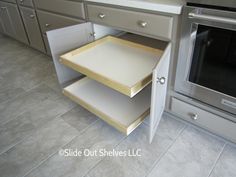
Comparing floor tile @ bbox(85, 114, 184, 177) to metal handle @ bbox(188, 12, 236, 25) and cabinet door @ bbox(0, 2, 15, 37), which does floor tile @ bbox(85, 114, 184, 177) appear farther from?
cabinet door @ bbox(0, 2, 15, 37)

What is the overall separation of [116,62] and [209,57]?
561mm

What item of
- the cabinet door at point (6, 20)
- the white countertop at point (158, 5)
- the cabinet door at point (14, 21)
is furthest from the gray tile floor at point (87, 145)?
the cabinet door at point (6, 20)

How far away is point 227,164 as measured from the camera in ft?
3.51

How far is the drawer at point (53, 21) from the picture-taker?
5.27 feet

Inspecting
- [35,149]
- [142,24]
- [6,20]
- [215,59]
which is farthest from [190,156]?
[6,20]

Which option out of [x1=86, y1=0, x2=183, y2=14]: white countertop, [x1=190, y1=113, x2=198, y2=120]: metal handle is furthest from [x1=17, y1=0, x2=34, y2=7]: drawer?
[x1=190, y1=113, x2=198, y2=120]: metal handle

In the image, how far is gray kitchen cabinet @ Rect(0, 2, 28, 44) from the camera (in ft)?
7.53

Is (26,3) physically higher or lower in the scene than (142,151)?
higher

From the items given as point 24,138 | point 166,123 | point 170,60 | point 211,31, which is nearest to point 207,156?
point 166,123

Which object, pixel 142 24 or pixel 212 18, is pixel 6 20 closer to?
pixel 142 24

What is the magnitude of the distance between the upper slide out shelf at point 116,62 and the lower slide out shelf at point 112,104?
199 mm

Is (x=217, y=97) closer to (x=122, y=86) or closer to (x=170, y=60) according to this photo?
(x=170, y=60)

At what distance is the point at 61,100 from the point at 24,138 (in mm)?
430

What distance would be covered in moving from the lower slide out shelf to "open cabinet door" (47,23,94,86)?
0.11m
